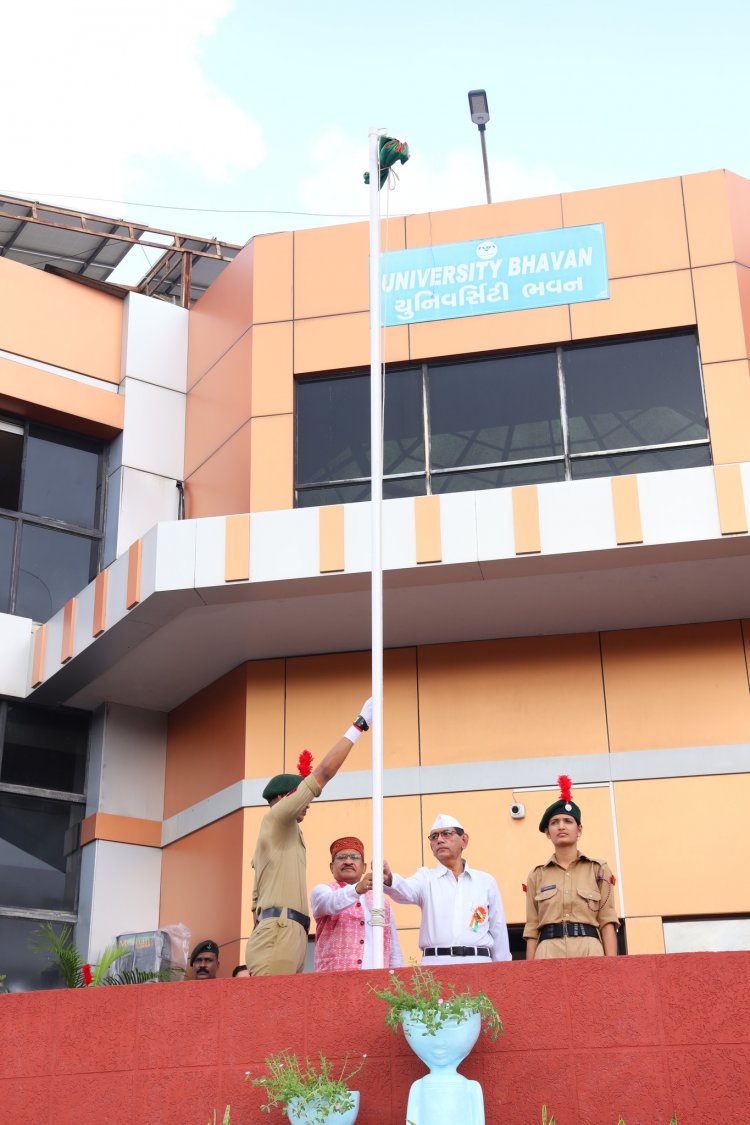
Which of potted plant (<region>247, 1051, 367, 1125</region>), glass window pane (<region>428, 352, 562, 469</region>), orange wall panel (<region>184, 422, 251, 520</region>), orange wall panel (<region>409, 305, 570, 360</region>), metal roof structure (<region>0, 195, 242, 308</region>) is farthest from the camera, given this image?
metal roof structure (<region>0, 195, 242, 308</region>)

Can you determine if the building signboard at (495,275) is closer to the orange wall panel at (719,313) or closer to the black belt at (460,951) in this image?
the orange wall panel at (719,313)

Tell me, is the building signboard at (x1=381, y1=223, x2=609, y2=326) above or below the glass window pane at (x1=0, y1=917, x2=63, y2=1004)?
above

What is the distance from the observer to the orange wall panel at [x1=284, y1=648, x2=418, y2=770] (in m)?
12.6

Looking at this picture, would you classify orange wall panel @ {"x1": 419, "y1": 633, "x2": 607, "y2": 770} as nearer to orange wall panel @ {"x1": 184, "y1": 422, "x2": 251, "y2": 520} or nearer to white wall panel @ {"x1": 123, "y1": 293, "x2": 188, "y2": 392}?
orange wall panel @ {"x1": 184, "y1": 422, "x2": 251, "y2": 520}

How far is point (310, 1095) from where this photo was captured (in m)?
6.33

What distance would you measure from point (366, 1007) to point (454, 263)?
834 centimetres

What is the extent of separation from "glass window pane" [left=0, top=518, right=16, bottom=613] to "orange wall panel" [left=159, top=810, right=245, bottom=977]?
3046 millimetres

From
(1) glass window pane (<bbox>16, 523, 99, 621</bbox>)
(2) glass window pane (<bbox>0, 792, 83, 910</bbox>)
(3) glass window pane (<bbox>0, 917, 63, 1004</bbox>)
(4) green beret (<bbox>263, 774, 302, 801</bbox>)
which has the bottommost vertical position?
(3) glass window pane (<bbox>0, 917, 63, 1004</bbox>)

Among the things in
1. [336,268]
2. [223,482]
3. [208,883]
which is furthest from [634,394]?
[208,883]

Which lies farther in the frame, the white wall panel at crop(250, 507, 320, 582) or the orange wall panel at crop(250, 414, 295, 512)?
the orange wall panel at crop(250, 414, 295, 512)

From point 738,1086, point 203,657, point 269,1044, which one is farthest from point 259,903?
point 203,657

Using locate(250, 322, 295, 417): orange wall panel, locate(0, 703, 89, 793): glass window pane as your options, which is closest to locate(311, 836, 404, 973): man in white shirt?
locate(250, 322, 295, 417): orange wall panel

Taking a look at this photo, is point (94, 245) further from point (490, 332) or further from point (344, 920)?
point (344, 920)

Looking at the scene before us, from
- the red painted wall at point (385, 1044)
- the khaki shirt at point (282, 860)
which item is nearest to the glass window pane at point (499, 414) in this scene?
the khaki shirt at point (282, 860)
